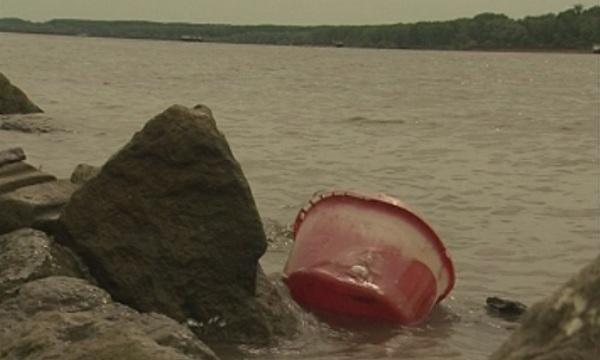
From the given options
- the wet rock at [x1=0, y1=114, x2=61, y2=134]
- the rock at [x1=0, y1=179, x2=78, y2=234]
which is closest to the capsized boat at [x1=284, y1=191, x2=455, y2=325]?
the rock at [x1=0, y1=179, x2=78, y2=234]

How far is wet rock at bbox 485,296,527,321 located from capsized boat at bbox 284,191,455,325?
23.9 inches

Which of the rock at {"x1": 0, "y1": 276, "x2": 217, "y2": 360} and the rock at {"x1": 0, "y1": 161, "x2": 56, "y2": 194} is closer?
the rock at {"x1": 0, "y1": 276, "x2": 217, "y2": 360}

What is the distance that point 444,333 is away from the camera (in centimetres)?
646

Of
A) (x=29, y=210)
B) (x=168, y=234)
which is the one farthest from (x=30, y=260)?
(x=168, y=234)

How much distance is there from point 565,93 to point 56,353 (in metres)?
31.4

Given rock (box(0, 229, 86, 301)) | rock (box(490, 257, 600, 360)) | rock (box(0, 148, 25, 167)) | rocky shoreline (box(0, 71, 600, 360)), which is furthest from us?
rock (box(0, 148, 25, 167))

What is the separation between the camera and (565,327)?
8.74ft

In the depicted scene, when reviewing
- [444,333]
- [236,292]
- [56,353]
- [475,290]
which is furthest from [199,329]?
[475,290]

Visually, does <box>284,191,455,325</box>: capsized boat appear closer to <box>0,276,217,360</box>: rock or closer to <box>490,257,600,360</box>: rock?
<box>0,276,217,360</box>: rock

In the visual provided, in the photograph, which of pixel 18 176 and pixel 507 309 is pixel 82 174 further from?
pixel 507 309

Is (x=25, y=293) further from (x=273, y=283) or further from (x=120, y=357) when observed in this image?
(x=273, y=283)

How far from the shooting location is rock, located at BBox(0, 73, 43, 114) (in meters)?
17.4

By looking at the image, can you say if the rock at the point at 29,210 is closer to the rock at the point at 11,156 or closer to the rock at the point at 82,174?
the rock at the point at 11,156

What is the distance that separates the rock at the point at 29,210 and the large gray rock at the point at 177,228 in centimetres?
17
